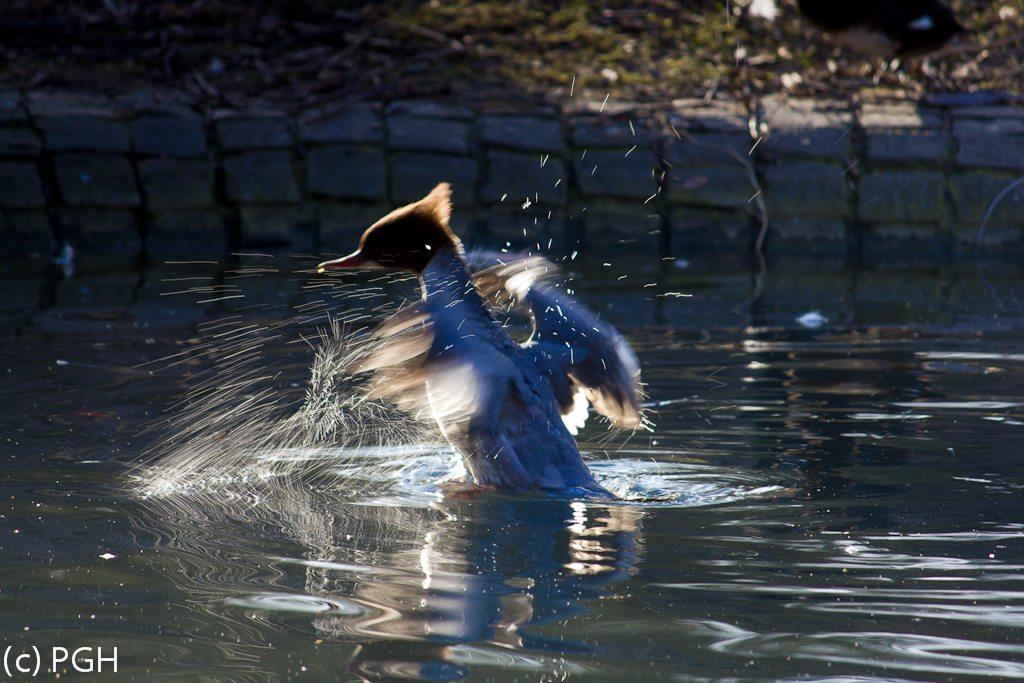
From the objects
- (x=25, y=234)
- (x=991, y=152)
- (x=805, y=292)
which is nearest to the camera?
(x=805, y=292)

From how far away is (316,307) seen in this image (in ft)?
20.6

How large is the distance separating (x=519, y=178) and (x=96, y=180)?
3.03 m

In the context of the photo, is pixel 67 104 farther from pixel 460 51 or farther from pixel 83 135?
pixel 460 51

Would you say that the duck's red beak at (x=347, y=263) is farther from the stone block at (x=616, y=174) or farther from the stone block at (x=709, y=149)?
the stone block at (x=709, y=149)

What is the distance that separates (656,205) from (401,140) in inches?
75.0

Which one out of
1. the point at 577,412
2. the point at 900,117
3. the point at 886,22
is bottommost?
the point at 577,412

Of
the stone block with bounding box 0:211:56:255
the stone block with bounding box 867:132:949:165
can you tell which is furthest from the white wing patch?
the stone block with bounding box 0:211:56:255

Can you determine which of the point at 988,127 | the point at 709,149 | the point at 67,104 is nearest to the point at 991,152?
the point at 988,127

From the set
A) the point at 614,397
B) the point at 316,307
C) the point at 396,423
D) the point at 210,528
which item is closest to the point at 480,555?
the point at 210,528

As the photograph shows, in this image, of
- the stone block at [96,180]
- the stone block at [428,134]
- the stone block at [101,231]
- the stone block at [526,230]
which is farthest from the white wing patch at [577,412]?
the stone block at [96,180]

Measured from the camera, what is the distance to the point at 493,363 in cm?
338

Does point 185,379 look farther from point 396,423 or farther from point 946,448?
point 946,448

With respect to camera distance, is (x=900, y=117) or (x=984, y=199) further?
(x=900, y=117)

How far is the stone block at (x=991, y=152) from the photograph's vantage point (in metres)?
7.78
